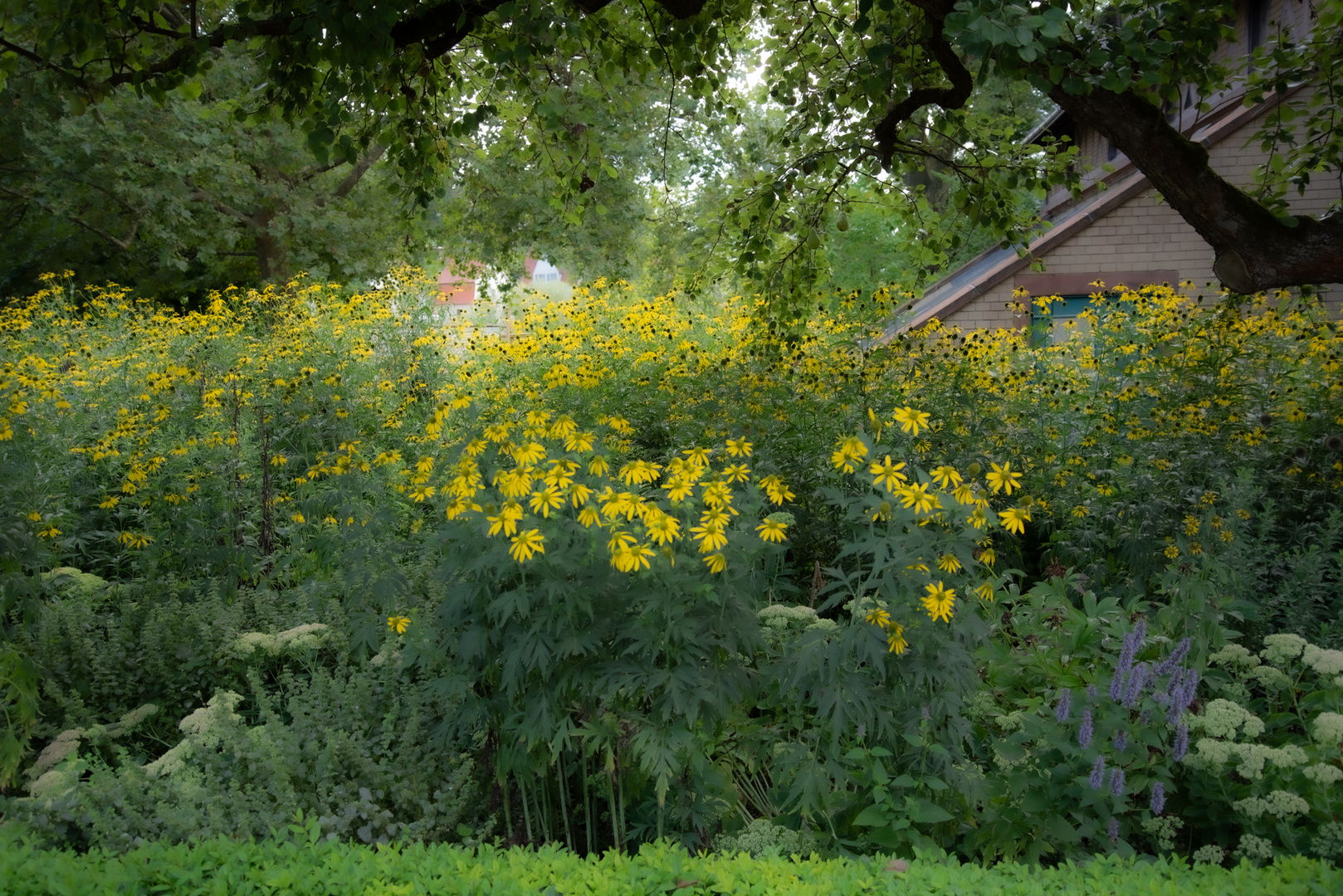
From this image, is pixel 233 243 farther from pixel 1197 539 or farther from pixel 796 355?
pixel 1197 539

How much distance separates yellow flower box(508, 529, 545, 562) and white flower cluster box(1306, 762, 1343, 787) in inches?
85.2

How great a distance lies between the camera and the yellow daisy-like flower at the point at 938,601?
257 centimetres

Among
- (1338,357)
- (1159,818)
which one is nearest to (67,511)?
(1159,818)

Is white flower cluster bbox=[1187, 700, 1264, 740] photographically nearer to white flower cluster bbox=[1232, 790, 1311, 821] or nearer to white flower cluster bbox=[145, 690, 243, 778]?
white flower cluster bbox=[1232, 790, 1311, 821]

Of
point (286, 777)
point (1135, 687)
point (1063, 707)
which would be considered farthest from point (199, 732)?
point (1135, 687)

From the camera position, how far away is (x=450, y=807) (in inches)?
117

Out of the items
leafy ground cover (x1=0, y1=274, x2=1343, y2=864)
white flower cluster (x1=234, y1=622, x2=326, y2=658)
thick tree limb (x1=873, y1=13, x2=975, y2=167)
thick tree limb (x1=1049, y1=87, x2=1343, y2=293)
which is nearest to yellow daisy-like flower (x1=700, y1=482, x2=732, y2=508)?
leafy ground cover (x1=0, y1=274, x2=1343, y2=864)

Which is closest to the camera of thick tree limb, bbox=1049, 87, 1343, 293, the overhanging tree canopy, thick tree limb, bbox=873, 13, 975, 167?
the overhanging tree canopy

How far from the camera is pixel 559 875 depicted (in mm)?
2232

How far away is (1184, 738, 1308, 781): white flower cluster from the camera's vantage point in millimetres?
2553

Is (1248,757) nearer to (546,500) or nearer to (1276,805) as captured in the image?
(1276,805)

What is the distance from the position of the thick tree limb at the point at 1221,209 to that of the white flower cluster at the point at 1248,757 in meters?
2.88

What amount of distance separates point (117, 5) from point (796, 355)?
4.05 m

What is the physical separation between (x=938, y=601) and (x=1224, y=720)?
95 centimetres
